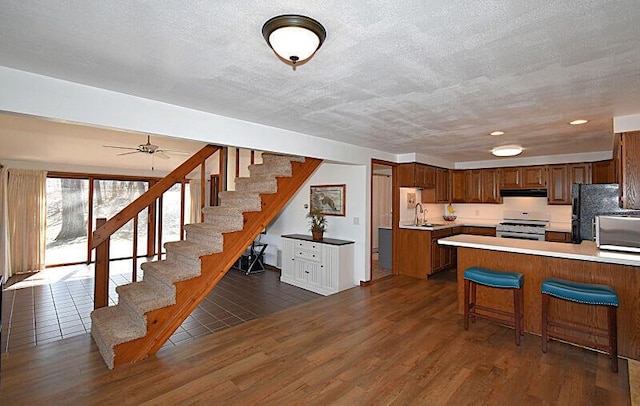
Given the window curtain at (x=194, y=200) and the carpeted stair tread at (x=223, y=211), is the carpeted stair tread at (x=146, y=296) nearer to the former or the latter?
the carpeted stair tread at (x=223, y=211)

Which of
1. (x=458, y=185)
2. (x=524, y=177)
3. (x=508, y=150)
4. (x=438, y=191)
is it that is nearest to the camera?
(x=508, y=150)

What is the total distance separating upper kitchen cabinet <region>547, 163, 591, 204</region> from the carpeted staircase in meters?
4.63

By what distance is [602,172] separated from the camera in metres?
5.20

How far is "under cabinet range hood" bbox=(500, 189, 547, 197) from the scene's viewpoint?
5891 mm

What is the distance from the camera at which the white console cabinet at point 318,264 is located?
4922 millimetres

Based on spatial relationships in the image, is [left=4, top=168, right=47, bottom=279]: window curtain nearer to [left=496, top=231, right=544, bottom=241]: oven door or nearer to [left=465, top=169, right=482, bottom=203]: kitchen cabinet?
[left=465, top=169, right=482, bottom=203]: kitchen cabinet

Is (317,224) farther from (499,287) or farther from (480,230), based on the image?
(480,230)

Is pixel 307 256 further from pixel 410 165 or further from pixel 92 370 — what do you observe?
pixel 92 370

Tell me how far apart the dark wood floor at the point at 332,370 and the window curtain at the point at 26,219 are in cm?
465

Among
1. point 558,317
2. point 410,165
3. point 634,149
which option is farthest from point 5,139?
point 634,149

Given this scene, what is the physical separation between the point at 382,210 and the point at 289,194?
14.6 feet

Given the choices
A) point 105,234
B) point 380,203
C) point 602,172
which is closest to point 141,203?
point 105,234

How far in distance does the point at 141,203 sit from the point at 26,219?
494 cm

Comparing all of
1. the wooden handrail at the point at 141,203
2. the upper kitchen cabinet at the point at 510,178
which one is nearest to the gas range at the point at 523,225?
the upper kitchen cabinet at the point at 510,178
